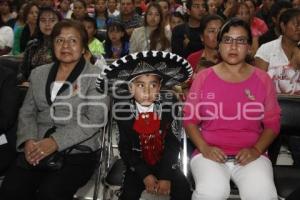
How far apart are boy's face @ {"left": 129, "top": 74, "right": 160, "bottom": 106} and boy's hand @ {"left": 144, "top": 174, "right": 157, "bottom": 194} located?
0.48 meters

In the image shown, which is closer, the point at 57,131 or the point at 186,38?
the point at 57,131

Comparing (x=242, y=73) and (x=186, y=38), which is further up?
(x=186, y=38)

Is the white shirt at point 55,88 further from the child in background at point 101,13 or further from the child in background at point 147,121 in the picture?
the child in background at point 101,13

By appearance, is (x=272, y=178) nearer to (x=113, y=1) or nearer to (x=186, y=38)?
(x=186, y=38)

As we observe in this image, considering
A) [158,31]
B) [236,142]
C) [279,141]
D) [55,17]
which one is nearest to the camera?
[236,142]

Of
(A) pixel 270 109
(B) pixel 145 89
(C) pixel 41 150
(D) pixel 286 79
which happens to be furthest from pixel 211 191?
(D) pixel 286 79

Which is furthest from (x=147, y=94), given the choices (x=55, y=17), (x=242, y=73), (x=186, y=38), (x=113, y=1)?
(x=113, y=1)

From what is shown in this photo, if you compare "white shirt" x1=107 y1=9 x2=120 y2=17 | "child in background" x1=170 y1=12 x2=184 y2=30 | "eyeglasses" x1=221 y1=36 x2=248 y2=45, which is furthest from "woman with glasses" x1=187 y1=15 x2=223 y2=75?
"white shirt" x1=107 y1=9 x2=120 y2=17

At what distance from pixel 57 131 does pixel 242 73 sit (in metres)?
1.14

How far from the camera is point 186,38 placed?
203 inches

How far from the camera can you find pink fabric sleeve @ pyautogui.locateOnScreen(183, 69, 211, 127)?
280 centimetres

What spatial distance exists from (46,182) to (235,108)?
1.13 meters

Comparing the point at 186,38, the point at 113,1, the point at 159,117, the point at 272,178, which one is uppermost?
the point at 113,1

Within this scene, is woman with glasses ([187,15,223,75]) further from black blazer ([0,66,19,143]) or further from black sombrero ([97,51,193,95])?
black blazer ([0,66,19,143])
